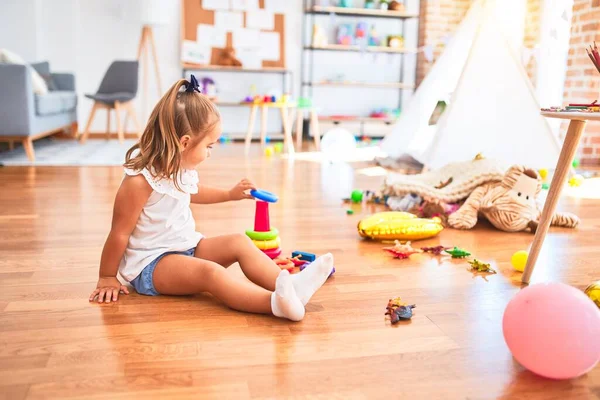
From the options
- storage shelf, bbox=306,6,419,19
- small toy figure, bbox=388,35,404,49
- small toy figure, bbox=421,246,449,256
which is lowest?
small toy figure, bbox=421,246,449,256

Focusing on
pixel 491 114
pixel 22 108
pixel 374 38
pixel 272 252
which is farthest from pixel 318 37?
pixel 272 252

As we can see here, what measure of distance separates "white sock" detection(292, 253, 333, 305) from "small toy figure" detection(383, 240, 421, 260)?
584 mm

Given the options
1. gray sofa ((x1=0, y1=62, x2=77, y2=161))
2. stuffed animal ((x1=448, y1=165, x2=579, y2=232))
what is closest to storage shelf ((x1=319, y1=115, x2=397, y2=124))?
gray sofa ((x1=0, y1=62, x2=77, y2=161))

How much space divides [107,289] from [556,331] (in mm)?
933

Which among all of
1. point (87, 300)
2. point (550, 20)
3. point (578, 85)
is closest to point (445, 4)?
point (550, 20)

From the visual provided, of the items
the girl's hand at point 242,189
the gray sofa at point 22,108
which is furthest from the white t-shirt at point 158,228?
the gray sofa at point 22,108

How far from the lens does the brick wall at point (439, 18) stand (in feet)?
18.6

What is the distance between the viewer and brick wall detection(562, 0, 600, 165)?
11.9 ft

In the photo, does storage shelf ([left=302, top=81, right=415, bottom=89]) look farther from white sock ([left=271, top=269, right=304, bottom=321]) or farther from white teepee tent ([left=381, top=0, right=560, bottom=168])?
white sock ([left=271, top=269, right=304, bottom=321])

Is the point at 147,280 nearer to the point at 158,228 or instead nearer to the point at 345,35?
the point at 158,228

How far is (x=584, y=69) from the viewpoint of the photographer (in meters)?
3.70

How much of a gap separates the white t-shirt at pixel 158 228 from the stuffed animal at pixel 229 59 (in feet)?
14.0

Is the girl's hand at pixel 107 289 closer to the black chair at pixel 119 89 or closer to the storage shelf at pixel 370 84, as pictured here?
the black chair at pixel 119 89

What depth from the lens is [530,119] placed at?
3.19 m
